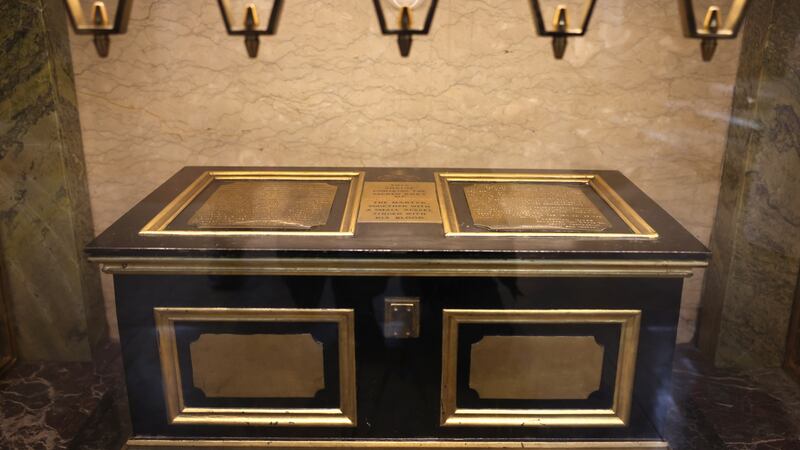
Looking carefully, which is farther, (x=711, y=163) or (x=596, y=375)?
(x=711, y=163)

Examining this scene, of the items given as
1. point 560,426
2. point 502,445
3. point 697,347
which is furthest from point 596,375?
point 697,347

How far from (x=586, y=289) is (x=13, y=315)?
2.56 m

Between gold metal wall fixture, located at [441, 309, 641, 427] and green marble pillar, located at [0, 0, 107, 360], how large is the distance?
1.82m

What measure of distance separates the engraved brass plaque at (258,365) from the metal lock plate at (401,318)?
24 cm

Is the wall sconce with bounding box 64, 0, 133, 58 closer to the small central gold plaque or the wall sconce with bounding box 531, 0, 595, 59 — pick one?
the wall sconce with bounding box 531, 0, 595, 59

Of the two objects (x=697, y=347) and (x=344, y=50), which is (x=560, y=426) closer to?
(x=697, y=347)

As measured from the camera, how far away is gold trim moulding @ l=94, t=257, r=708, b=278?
2.13 meters

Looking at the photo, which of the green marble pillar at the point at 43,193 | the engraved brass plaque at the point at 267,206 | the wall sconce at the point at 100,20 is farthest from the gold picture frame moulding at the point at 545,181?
the green marble pillar at the point at 43,193

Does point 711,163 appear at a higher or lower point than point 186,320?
higher

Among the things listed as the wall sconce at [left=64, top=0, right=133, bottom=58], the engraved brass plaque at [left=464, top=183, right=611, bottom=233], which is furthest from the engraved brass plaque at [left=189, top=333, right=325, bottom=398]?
the wall sconce at [left=64, top=0, right=133, bottom=58]

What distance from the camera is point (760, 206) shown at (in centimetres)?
294

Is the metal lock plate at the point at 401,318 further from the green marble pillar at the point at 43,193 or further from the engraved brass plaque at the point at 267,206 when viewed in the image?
the green marble pillar at the point at 43,193

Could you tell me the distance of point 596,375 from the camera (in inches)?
90.4

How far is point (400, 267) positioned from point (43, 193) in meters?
1.76
